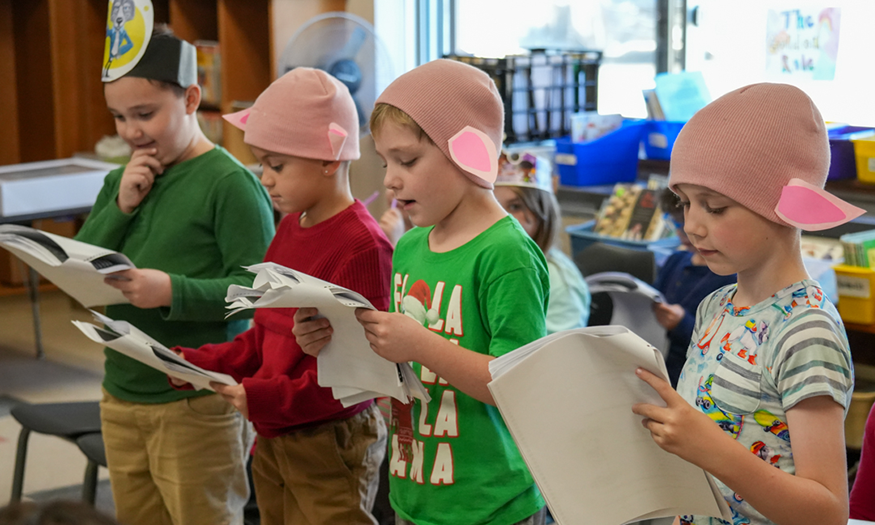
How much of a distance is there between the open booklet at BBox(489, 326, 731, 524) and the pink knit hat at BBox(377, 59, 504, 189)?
36 cm

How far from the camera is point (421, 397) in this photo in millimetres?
1203

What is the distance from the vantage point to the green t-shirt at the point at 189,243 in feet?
5.27

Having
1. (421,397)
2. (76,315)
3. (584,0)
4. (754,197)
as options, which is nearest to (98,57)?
(76,315)

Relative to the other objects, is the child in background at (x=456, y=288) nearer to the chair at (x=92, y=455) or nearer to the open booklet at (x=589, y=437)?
the open booklet at (x=589, y=437)

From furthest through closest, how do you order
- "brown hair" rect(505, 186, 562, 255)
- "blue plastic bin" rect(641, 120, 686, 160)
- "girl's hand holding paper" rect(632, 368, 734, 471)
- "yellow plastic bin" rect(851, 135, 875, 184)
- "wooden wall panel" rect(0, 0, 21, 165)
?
"wooden wall panel" rect(0, 0, 21, 165)
"blue plastic bin" rect(641, 120, 686, 160)
"yellow plastic bin" rect(851, 135, 875, 184)
"brown hair" rect(505, 186, 562, 255)
"girl's hand holding paper" rect(632, 368, 734, 471)

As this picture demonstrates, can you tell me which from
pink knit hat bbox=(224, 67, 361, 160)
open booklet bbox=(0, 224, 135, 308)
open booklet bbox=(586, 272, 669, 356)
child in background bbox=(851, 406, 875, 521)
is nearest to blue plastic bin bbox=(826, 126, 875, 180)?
open booklet bbox=(586, 272, 669, 356)

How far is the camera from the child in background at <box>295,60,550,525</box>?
115cm

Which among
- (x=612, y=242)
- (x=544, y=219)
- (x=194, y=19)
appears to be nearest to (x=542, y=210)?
(x=544, y=219)

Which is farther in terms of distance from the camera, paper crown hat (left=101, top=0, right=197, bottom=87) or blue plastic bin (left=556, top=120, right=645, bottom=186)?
blue plastic bin (left=556, top=120, right=645, bottom=186)

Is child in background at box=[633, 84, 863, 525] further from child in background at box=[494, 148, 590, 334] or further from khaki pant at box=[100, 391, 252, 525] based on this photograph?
child in background at box=[494, 148, 590, 334]

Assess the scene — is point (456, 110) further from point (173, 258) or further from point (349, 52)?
point (349, 52)

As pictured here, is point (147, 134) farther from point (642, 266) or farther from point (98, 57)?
point (98, 57)

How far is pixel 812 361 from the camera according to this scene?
0.87m

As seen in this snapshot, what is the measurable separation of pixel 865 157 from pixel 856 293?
47cm
